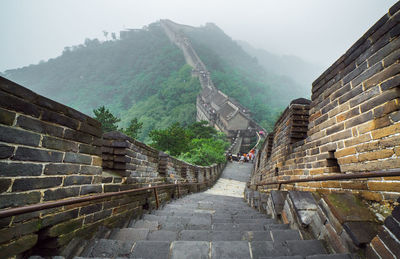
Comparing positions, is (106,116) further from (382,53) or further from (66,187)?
(382,53)

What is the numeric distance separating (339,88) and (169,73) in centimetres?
5619

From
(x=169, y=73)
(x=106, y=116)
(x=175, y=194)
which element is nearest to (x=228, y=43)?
(x=169, y=73)

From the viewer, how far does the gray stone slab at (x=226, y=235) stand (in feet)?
6.24

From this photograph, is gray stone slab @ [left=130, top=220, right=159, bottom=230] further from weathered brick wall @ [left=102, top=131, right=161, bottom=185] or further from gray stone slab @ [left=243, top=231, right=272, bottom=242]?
gray stone slab @ [left=243, top=231, right=272, bottom=242]

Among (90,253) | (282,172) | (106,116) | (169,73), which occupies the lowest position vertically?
(90,253)

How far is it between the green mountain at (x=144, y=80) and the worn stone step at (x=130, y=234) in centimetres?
3304

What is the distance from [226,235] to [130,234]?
3.30 feet

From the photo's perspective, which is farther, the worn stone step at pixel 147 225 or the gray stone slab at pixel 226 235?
the worn stone step at pixel 147 225

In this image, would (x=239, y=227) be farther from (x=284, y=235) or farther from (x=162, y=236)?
(x=162, y=236)

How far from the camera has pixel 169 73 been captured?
55.3 metres

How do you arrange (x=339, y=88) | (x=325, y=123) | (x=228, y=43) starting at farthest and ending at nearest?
(x=228, y=43)
(x=325, y=123)
(x=339, y=88)

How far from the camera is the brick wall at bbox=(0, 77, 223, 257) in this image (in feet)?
4.50

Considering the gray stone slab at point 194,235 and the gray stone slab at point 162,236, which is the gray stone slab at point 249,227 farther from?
the gray stone slab at point 162,236

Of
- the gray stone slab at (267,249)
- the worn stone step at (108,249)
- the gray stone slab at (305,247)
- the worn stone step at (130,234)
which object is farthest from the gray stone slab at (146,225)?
the gray stone slab at (305,247)
